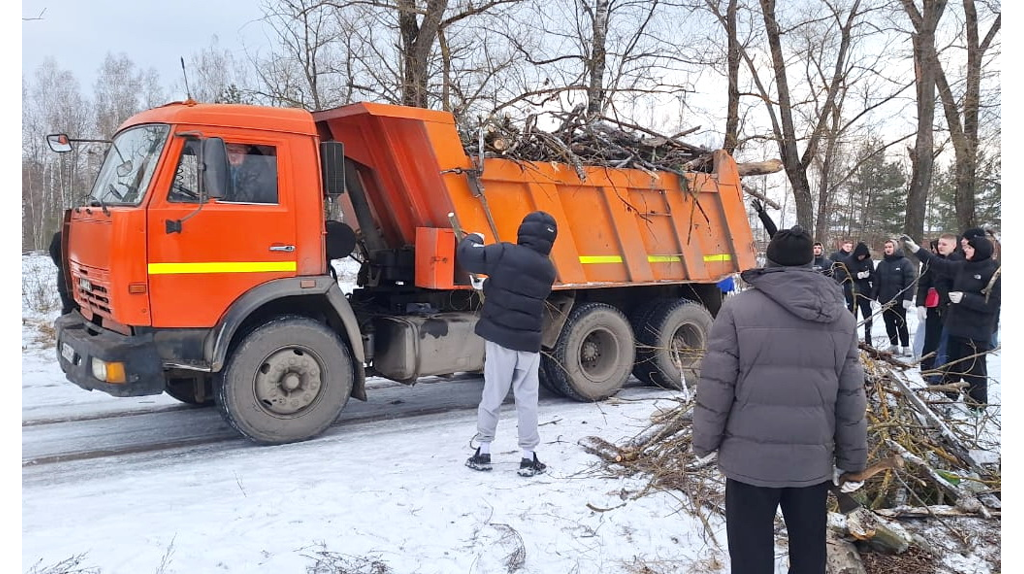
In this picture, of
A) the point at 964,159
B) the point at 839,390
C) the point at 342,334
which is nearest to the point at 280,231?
the point at 342,334

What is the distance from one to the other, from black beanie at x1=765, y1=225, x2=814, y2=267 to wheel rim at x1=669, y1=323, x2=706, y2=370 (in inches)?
199

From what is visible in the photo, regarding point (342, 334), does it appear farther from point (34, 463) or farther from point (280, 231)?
point (34, 463)

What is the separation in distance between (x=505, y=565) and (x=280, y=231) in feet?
10.3

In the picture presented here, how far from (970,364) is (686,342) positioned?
2.77 m

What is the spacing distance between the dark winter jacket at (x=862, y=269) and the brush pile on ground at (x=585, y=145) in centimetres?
432

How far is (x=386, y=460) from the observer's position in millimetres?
5188

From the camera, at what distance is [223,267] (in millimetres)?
5277

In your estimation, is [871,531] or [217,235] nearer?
[871,531]

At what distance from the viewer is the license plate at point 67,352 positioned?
538 centimetres

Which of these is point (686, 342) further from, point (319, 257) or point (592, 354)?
point (319, 257)

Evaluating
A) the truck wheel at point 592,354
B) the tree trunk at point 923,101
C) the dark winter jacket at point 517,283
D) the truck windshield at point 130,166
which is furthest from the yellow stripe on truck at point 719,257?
the tree trunk at point 923,101

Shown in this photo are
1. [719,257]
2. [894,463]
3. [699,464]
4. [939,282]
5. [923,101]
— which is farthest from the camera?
[923,101]

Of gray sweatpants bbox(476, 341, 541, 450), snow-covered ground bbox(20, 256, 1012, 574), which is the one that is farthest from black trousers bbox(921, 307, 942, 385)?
gray sweatpants bbox(476, 341, 541, 450)

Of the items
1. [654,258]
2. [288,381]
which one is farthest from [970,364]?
[288,381]
